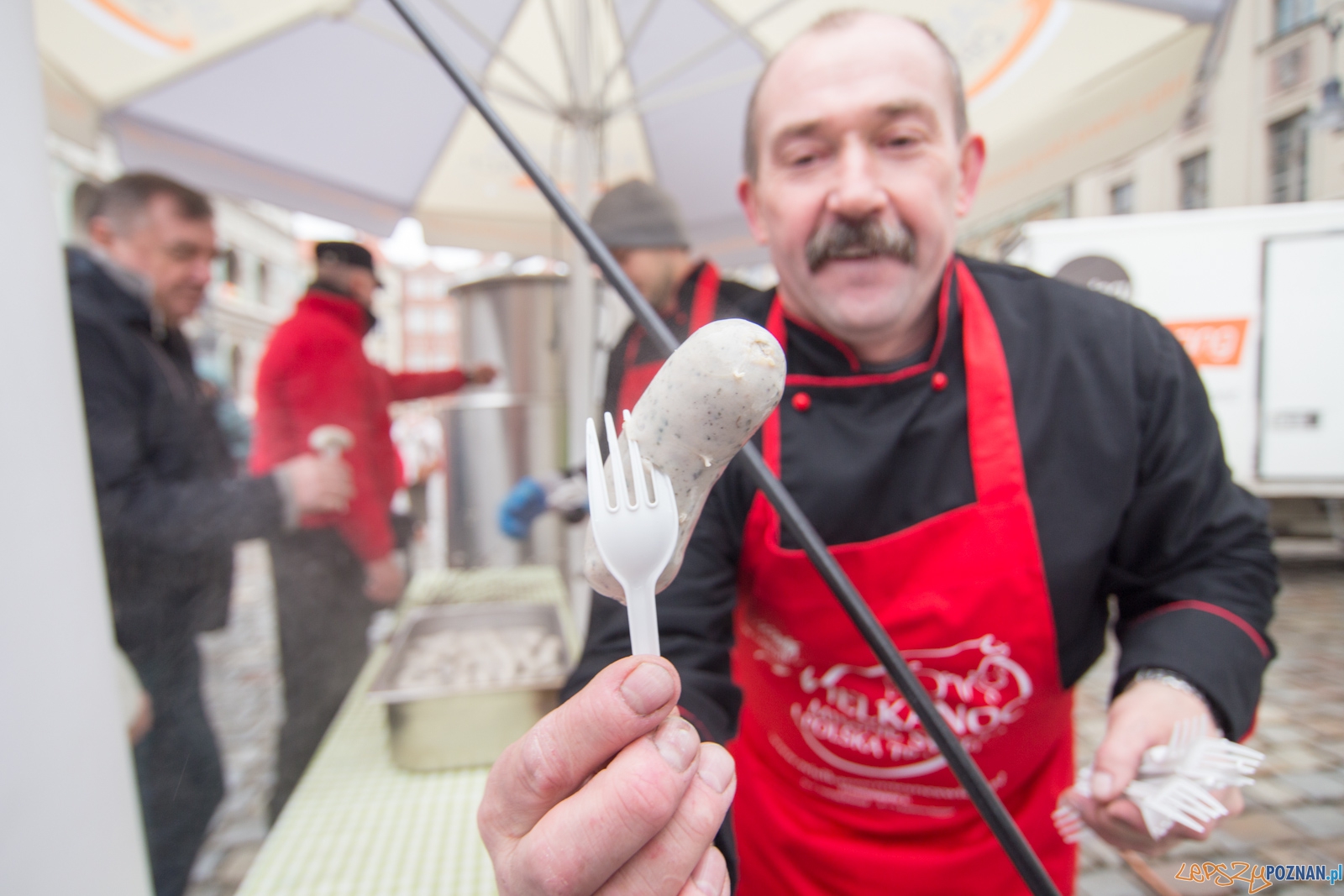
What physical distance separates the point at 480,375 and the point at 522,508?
1.64 metres

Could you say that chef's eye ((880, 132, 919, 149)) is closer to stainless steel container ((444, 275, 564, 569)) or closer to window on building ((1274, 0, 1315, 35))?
window on building ((1274, 0, 1315, 35))

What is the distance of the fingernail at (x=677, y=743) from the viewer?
36cm

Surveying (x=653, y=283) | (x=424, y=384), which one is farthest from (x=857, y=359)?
(x=424, y=384)

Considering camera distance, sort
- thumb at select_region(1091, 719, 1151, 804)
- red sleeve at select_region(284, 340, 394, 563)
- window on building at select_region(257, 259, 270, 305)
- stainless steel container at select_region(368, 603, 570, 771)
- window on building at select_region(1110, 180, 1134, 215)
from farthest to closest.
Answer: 1. window on building at select_region(257, 259, 270, 305)
2. red sleeve at select_region(284, 340, 394, 563)
3. window on building at select_region(1110, 180, 1134, 215)
4. stainless steel container at select_region(368, 603, 570, 771)
5. thumb at select_region(1091, 719, 1151, 804)

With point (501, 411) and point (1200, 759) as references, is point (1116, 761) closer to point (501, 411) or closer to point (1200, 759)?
point (1200, 759)

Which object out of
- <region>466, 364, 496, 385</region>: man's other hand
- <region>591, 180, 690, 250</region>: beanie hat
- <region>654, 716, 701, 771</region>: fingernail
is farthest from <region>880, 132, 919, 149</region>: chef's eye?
<region>466, 364, 496, 385</region>: man's other hand

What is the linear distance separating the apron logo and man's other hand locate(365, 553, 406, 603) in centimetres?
133

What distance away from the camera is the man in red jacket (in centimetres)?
153

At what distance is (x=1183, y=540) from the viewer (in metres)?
0.75

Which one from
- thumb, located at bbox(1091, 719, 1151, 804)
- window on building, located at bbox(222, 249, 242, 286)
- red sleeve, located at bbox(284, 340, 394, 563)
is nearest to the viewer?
thumb, located at bbox(1091, 719, 1151, 804)

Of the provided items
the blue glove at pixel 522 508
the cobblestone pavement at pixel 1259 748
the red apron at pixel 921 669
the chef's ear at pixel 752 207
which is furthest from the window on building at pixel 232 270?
the red apron at pixel 921 669

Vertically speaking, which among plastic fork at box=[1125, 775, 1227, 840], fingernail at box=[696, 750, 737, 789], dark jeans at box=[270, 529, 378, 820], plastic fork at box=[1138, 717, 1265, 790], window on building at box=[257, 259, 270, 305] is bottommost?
dark jeans at box=[270, 529, 378, 820]

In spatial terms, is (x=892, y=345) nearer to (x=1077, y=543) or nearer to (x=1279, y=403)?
(x=1077, y=543)

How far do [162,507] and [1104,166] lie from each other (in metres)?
1.92
